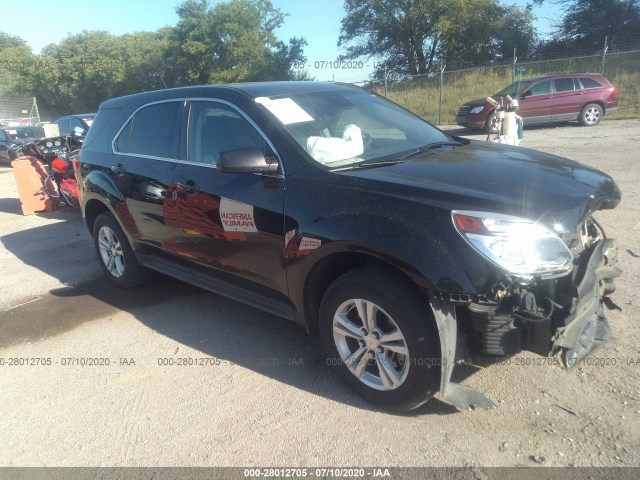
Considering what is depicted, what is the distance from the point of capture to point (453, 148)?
12.8 feet

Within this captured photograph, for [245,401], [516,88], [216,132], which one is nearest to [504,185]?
[245,401]

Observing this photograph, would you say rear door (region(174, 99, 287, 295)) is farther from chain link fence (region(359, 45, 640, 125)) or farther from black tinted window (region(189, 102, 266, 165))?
chain link fence (region(359, 45, 640, 125))

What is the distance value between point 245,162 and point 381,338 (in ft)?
4.50

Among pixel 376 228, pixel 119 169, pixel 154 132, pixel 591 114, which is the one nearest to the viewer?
pixel 376 228

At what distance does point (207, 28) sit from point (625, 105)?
27.5 m

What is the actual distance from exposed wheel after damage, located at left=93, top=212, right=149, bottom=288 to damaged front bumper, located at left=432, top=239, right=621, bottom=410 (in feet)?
11.3

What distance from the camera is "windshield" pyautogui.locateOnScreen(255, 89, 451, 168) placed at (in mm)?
3527

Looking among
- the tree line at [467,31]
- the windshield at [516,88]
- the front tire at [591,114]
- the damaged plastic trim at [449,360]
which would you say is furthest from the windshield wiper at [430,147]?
the tree line at [467,31]

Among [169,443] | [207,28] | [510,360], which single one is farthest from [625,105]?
[207,28]

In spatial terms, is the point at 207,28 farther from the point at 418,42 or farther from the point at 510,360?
the point at 510,360

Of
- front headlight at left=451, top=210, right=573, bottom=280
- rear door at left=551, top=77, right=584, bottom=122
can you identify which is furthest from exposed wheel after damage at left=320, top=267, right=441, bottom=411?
rear door at left=551, top=77, right=584, bottom=122

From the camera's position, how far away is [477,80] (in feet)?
73.5

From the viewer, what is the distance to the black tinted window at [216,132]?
3711 millimetres

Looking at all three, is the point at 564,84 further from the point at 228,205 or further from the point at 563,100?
the point at 228,205
